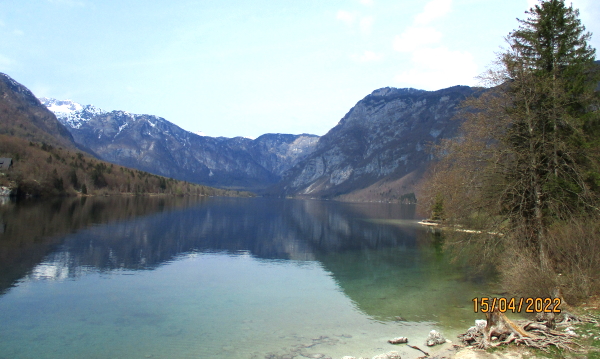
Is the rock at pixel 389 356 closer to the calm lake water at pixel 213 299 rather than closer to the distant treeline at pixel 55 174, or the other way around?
the calm lake water at pixel 213 299

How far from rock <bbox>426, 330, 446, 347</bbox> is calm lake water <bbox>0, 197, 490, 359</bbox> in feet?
2.69

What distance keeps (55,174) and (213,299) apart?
12155 cm

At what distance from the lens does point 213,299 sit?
21.5 metres

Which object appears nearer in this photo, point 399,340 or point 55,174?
point 399,340

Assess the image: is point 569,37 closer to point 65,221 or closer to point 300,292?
point 300,292

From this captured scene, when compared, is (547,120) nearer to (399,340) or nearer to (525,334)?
(525,334)

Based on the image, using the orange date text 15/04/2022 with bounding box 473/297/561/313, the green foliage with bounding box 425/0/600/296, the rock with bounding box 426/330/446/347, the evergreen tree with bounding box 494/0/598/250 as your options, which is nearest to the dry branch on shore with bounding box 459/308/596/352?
the orange date text 15/04/2022 with bounding box 473/297/561/313

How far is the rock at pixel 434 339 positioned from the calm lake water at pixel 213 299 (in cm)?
82

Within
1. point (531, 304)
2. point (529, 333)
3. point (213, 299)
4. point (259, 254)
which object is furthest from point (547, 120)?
point (259, 254)

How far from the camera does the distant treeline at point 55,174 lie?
103938mm

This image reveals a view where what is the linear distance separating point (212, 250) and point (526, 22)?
110ft

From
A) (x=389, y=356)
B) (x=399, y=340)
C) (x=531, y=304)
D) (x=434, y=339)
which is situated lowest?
(x=399, y=340)

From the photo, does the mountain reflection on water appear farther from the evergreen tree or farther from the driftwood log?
the evergreen tree

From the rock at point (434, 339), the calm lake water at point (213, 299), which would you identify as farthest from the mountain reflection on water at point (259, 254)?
the rock at point (434, 339)
